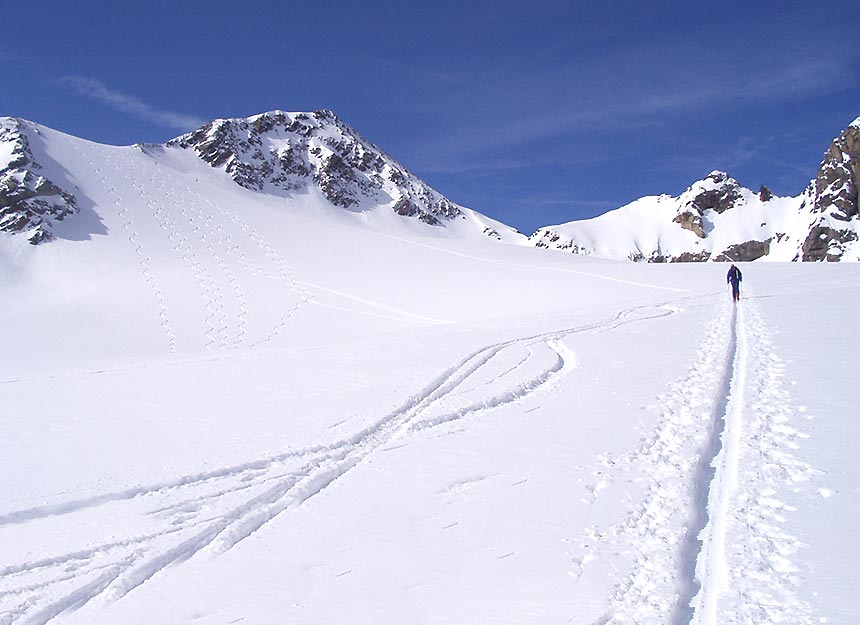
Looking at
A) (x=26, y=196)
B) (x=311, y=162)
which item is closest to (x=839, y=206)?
(x=311, y=162)

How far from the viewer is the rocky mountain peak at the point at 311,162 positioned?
11600 centimetres

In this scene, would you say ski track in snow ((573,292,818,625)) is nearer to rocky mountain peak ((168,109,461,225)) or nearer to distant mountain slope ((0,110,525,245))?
distant mountain slope ((0,110,525,245))

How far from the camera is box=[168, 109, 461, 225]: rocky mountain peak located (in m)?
116

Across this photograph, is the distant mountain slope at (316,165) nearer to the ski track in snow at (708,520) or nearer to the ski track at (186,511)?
the ski track at (186,511)

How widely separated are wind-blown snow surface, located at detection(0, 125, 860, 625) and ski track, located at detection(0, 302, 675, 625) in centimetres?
3

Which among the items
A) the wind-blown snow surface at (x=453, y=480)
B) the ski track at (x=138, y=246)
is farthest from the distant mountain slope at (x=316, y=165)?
the wind-blown snow surface at (x=453, y=480)

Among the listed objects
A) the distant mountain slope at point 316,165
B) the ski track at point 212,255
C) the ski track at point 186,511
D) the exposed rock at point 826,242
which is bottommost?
the ski track at point 186,511

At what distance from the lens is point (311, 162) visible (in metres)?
128

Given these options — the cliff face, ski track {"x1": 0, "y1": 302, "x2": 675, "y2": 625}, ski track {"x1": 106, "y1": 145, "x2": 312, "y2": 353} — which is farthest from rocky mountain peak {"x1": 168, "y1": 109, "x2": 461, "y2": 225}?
ski track {"x1": 0, "y1": 302, "x2": 675, "y2": 625}

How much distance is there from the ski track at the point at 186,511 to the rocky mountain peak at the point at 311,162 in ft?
360

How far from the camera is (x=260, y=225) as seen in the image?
52125 mm

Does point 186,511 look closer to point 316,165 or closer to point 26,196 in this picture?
point 26,196

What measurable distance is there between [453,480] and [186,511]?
8.70ft

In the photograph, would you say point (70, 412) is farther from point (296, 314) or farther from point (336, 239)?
point (336, 239)
